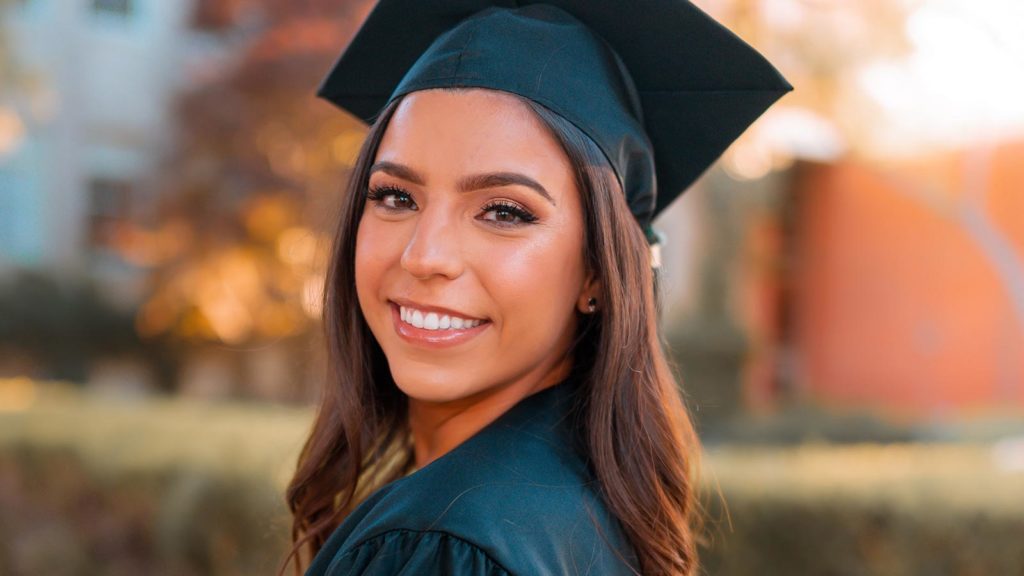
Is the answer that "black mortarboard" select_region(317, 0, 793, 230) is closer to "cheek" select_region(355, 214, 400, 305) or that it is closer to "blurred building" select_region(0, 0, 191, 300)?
"cheek" select_region(355, 214, 400, 305)

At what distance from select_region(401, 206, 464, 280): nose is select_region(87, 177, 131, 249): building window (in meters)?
12.3

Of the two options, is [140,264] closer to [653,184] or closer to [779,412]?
[779,412]

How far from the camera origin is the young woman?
5.24 ft

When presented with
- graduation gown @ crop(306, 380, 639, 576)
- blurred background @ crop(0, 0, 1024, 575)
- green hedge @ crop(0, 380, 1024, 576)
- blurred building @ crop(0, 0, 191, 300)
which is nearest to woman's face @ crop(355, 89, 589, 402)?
graduation gown @ crop(306, 380, 639, 576)

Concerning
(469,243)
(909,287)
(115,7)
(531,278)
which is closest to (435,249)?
(469,243)

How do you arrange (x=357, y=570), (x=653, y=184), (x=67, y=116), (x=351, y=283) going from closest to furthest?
(x=357, y=570), (x=653, y=184), (x=351, y=283), (x=67, y=116)

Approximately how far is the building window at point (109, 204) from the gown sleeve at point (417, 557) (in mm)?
12464

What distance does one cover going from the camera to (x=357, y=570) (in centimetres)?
147

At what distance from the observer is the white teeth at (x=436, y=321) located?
1702 millimetres

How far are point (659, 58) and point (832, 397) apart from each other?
1525 cm

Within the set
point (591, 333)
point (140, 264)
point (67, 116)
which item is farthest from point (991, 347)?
point (591, 333)

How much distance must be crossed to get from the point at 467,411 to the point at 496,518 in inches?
16.6

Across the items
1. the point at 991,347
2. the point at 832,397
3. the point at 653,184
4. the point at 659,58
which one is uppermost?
the point at 659,58

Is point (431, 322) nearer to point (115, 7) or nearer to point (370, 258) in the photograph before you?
point (370, 258)
